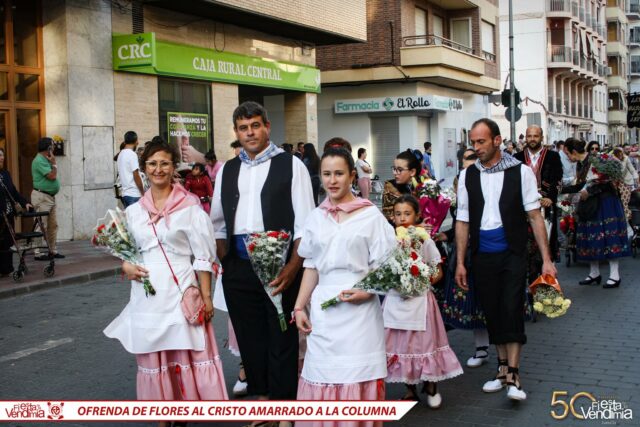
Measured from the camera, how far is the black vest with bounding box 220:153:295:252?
5.15 m

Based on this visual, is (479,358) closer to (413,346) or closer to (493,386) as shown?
(493,386)

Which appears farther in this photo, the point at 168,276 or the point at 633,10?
the point at 633,10

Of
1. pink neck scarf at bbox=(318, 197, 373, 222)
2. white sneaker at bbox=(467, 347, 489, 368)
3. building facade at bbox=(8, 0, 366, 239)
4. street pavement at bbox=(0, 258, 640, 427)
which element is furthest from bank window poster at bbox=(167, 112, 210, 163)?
pink neck scarf at bbox=(318, 197, 373, 222)

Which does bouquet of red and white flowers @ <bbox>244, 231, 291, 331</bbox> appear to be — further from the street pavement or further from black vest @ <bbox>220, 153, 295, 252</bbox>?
the street pavement

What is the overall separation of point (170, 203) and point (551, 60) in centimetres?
5108

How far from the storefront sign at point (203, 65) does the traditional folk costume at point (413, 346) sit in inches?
485

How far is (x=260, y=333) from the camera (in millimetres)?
5305

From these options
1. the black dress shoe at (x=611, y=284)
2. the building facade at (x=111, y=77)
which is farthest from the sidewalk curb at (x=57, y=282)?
the black dress shoe at (x=611, y=284)

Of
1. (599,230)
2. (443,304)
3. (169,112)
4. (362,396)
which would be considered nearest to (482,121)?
(443,304)

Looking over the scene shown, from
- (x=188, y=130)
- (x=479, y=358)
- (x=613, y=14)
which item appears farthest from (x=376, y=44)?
(x=613, y=14)

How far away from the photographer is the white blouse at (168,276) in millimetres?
4941

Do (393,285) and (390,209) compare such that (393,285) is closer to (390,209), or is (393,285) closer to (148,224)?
(148,224)

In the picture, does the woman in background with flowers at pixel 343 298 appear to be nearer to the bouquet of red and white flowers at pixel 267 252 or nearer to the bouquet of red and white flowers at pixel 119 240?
the bouquet of red and white flowers at pixel 267 252

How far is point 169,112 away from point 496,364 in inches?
526
